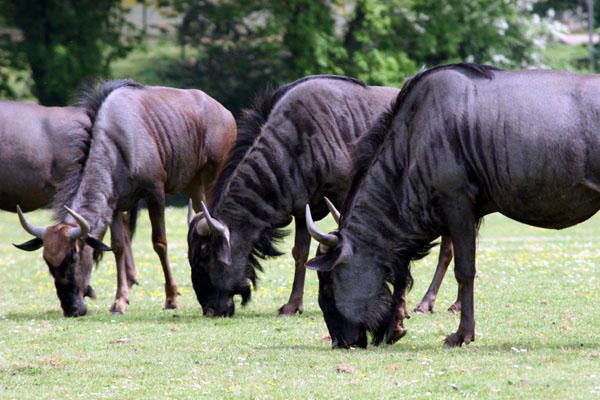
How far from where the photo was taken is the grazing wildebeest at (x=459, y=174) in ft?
32.6

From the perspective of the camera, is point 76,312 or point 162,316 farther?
point 76,312

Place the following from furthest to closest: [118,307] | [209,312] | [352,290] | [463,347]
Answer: [118,307], [209,312], [352,290], [463,347]

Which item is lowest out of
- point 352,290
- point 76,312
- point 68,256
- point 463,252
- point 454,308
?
point 76,312

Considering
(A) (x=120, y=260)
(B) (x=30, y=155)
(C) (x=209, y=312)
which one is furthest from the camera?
(B) (x=30, y=155)

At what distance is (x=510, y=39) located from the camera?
41594mm

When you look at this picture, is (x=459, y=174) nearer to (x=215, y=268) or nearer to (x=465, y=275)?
(x=465, y=275)

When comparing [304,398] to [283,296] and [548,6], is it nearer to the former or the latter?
[283,296]

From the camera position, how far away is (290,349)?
411 inches

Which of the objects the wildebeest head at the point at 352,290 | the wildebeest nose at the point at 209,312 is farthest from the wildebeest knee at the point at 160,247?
the wildebeest head at the point at 352,290

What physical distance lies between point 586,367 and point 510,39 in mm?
33822

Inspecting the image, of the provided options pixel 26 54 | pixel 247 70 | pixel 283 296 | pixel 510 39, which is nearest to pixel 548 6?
pixel 510 39

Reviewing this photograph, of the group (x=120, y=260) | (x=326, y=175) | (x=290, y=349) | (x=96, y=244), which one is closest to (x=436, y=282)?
(x=326, y=175)

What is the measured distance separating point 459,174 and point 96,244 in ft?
16.2

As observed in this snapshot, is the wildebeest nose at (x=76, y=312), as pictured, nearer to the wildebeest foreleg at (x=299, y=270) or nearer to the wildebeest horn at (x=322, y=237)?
the wildebeest foreleg at (x=299, y=270)
